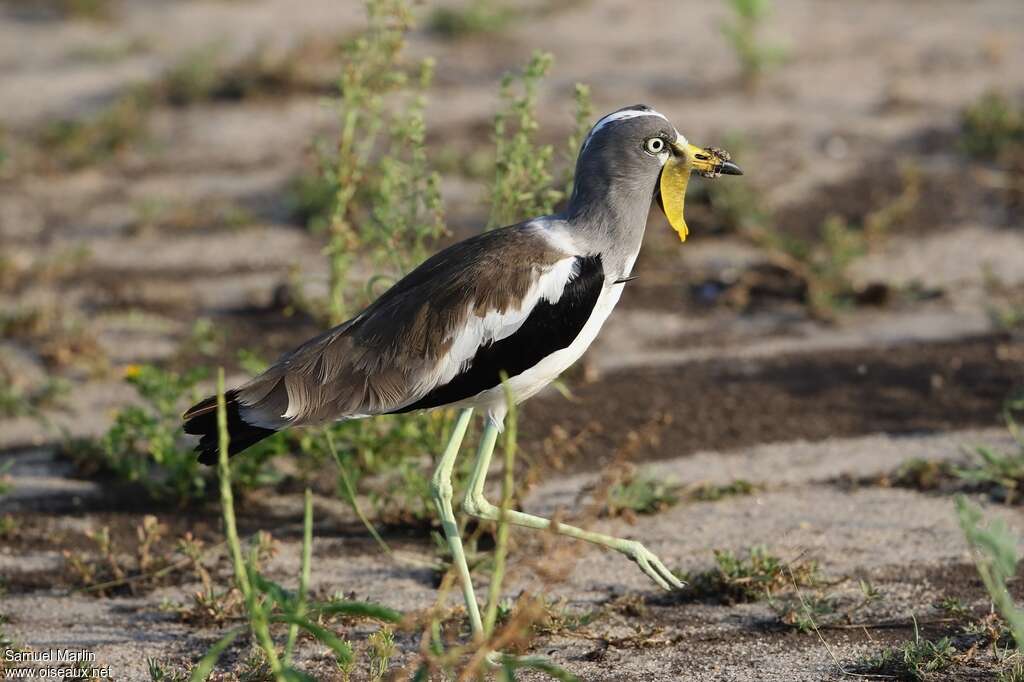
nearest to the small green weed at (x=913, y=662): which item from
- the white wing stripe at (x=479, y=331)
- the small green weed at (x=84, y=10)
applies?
the white wing stripe at (x=479, y=331)

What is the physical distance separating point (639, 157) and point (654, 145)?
6 cm

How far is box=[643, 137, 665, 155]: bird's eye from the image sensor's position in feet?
12.8

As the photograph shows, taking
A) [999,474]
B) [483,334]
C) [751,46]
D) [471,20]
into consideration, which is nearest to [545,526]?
[483,334]

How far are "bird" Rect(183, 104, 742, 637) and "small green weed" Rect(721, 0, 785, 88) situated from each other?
443cm

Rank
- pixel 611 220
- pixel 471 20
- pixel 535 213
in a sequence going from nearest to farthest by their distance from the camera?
pixel 611 220, pixel 535 213, pixel 471 20

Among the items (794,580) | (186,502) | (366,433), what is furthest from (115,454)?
(794,580)

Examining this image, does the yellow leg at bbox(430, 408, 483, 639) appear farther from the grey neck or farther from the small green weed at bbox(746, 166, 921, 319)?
the small green weed at bbox(746, 166, 921, 319)

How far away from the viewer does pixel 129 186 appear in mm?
7879

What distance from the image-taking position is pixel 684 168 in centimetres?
400

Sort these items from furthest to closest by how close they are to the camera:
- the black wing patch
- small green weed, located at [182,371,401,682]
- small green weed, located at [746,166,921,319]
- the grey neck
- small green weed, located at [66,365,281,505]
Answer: small green weed, located at [746,166,921,319] → small green weed, located at [66,365,281,505] → the grey neck → the black wing patch → small green weed, located at [182,371,401,682]

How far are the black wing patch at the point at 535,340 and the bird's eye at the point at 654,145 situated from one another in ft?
1.25

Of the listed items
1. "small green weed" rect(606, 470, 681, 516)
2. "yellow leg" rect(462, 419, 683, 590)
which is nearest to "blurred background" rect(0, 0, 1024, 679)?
"small green weed" rect(606, 470, 681, 516)

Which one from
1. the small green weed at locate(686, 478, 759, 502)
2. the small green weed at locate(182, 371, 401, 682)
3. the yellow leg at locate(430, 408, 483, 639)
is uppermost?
the small green weed at locate(182, 371, 401, 682)

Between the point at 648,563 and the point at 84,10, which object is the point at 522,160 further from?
the point at 84,10
